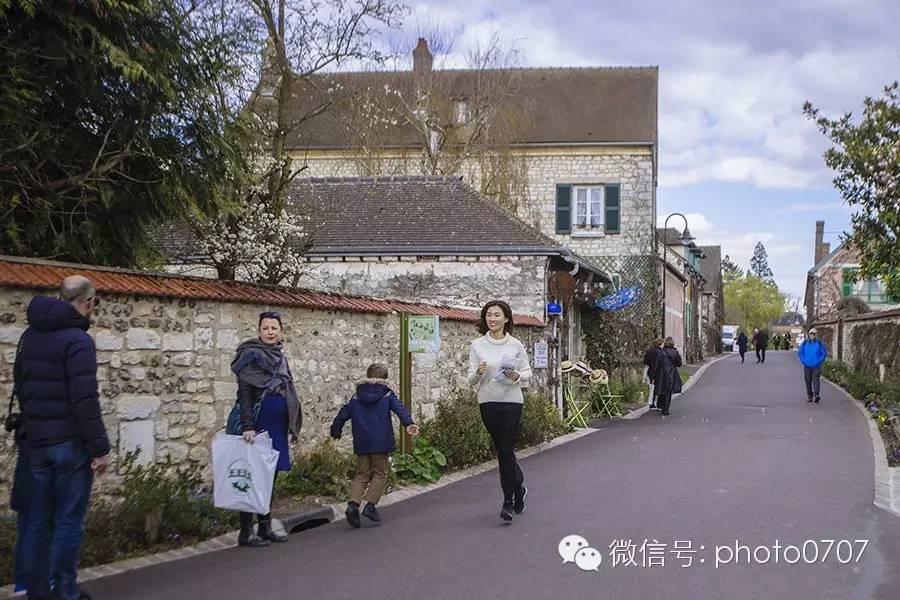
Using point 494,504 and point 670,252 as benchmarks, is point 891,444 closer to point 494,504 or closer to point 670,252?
point 494,504

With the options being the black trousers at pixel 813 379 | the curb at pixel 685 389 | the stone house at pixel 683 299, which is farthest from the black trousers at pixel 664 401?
the stone house at pixel 683 299

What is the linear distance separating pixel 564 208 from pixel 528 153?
252 centimetres

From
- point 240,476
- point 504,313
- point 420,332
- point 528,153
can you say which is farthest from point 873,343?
point 240,476

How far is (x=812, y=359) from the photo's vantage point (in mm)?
23875

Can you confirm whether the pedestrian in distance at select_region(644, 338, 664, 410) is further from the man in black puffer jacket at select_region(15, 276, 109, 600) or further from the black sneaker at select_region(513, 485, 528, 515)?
the man in black puffer jacket at select_region(15, 276, 109, 600)

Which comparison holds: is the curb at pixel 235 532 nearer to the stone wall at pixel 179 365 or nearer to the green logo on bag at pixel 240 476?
the green logo on bag at pixel 240 476

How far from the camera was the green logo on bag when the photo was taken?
7.30 meters

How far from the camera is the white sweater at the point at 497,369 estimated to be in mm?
8375

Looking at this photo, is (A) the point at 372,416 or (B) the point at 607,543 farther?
(A) the point at 372,416

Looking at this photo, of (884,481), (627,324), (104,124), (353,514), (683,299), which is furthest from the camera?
(683,299)

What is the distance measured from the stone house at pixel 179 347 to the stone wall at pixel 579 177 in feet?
75.0

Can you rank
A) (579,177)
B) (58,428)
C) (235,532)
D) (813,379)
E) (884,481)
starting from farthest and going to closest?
(579,177) → (813,379) → (884,481) → (235,532) → (58,428)

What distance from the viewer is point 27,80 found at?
9078mm

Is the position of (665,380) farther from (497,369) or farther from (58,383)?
(58,383)
